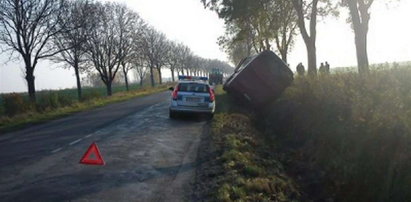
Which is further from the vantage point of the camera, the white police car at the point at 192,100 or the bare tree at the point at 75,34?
the bare tree at the point at 75,34

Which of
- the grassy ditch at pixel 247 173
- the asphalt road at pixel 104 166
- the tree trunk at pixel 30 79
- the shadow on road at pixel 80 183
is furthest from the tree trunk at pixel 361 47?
the tree trunk at pixel 30 79

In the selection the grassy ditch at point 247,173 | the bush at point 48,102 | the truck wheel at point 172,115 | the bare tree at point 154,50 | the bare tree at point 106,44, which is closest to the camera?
the grassy ditch at point 247,173

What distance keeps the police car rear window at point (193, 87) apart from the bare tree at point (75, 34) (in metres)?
19.3

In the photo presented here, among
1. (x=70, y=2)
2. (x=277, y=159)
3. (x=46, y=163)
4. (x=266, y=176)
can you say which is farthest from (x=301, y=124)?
(x=70, y=2)

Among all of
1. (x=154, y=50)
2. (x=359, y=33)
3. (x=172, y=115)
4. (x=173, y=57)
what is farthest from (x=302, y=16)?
(x=173, y=57)

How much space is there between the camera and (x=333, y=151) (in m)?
9.98

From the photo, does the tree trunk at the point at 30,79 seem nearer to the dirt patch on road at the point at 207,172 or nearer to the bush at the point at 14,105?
the bush at the point at 14,105

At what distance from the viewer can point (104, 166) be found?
8.92 metres

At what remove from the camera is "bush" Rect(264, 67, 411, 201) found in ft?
26.3

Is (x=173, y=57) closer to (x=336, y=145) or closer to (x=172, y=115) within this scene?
(x=172, y=115)

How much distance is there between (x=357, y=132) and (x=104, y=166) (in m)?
5.68

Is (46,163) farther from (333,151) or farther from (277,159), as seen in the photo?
(333,151)

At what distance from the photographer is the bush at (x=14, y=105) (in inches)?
971

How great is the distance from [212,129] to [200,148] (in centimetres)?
342
